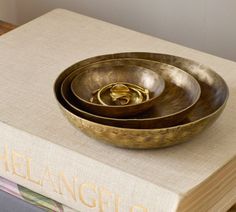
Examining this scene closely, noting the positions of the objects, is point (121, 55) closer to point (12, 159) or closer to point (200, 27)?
point (12, 159)

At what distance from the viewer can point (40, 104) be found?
2.78 feet

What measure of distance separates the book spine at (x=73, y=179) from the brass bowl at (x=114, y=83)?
0.06 metres

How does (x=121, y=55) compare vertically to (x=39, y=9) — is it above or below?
above

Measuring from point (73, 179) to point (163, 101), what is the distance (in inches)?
5.7

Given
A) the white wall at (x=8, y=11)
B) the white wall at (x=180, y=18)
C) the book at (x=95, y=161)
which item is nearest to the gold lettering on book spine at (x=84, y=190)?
the book at (x=95, y=161)

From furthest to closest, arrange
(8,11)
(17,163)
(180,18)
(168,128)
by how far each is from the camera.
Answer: (8,11)
(180,18)
(17,163)
(168,128)

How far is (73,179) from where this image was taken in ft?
2.52

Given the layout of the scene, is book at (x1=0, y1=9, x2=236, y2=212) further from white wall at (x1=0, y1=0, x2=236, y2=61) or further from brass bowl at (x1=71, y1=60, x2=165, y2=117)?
white wall at (x1=0, y1=0, x2=236, y2=61)

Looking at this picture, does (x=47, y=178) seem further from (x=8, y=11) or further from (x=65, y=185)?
(x=8, y=11)

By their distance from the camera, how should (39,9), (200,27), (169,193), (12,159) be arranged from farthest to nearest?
(39,9) → (200,27) → (12,159) → (169,193)

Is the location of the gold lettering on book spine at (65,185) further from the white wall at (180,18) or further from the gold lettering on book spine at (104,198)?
the white wall at (180,18)

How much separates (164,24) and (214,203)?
2.31 feet

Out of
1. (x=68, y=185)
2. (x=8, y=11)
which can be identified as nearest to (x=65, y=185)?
(x=68, y=185)

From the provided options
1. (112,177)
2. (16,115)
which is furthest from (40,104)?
(112,177)
